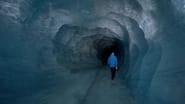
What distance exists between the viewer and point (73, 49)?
29.2ft

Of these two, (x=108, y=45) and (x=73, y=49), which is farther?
(x=108, y=45)

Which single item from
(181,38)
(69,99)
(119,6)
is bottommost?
(69,99)

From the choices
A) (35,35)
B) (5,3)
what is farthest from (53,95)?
(5,3)

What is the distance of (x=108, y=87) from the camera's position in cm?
760

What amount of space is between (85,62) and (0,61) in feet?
20.0

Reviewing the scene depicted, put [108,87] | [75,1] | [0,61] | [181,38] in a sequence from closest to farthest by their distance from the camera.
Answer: [181,38] < [0,61] < [75,1] < [108,87]

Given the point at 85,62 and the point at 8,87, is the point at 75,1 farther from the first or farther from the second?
the point at 85,62

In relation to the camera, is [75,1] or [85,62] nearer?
[75,1]

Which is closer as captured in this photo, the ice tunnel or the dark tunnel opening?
the ice tunnel

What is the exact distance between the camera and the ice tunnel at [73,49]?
Answer: 402cm

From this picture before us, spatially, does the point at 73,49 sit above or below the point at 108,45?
below

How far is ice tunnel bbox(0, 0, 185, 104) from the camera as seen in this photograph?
4020 millimetres

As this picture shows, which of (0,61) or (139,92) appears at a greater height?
(0,61)

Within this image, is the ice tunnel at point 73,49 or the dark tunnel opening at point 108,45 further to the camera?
the dark tunnel opening at point 108,45
